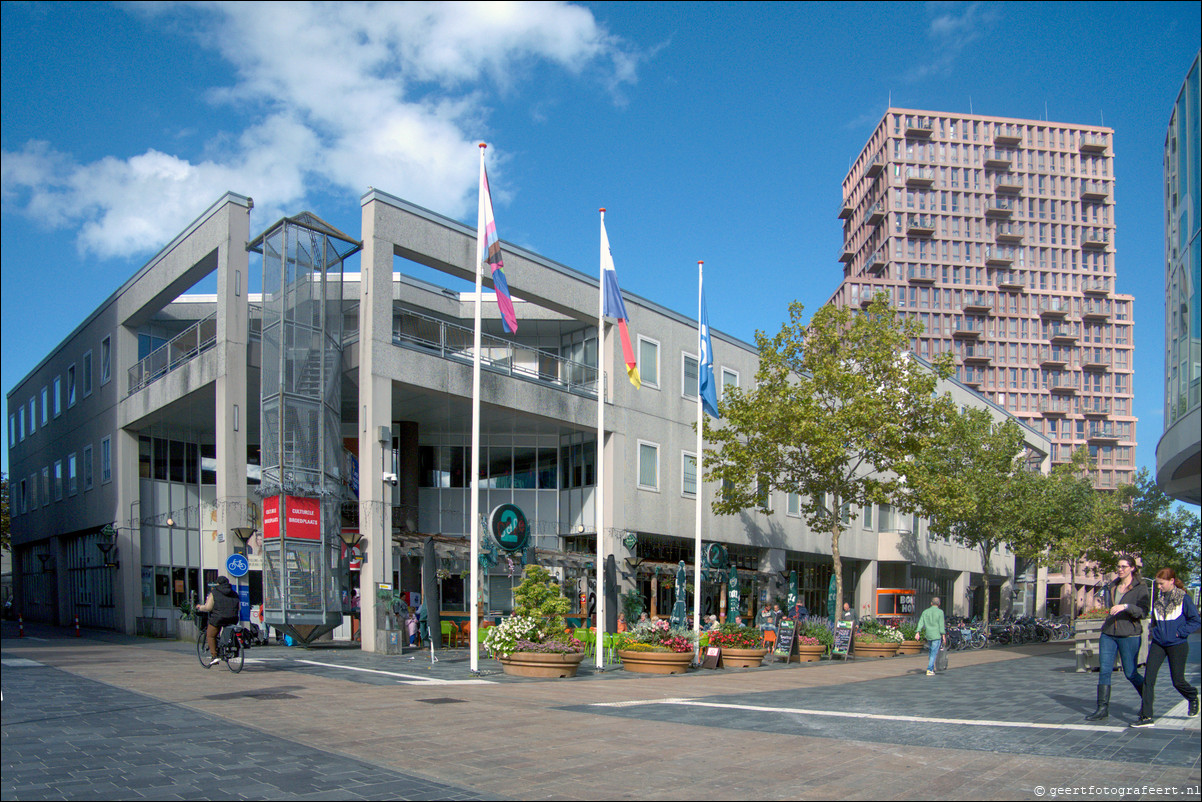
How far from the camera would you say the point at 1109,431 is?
122 metres

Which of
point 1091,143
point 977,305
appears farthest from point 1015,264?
point 1091,143

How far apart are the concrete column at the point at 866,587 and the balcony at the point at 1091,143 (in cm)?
9507

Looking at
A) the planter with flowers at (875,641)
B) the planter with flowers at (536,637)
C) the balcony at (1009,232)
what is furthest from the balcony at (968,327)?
the planter with flowers at (536,637)

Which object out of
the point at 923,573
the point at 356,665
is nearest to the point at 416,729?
the point at 356,665

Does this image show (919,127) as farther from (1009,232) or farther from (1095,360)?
(1095,360)

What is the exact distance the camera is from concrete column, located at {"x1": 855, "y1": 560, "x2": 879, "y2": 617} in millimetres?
48094

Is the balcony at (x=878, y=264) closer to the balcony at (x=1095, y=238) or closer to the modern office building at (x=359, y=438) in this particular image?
the balcony at (x=1095, y=238)

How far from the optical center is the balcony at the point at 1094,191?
12256 centimetres

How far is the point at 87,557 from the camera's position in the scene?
131 feet

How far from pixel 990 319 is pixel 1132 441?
77.5 ft

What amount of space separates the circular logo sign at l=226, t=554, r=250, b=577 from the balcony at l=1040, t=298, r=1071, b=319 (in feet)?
379

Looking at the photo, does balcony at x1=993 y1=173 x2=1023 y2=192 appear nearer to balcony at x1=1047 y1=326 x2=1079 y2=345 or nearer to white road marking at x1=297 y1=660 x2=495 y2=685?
balcony at x1=1047 y1=326 x2=1079 y2=345

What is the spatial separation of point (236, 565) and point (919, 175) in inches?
4376

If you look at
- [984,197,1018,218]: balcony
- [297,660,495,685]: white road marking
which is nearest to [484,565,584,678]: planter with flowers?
[297,660,495,685]: white road marking
